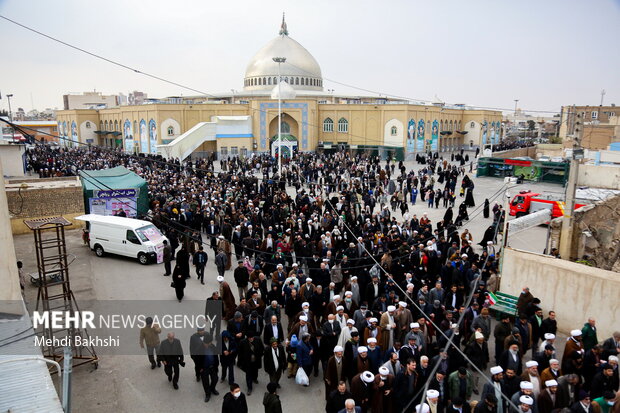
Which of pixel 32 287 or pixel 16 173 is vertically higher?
pixel 16 173

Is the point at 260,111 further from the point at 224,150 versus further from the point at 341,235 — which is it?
the point at 341,235

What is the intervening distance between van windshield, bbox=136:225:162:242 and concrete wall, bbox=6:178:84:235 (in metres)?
4.98

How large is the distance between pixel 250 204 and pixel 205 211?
5.06 feet

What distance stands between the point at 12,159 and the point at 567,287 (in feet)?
81.7

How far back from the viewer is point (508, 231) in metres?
10.6

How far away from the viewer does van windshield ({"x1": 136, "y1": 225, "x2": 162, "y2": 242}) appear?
1317 cm

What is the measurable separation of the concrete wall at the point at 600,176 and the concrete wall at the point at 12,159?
25567 mm

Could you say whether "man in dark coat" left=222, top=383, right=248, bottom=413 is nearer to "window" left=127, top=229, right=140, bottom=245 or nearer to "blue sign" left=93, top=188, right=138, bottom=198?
"window" left=127, top=229, right=140, bottom=245

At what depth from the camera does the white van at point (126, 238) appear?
13.1m

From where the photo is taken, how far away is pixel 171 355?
705cm

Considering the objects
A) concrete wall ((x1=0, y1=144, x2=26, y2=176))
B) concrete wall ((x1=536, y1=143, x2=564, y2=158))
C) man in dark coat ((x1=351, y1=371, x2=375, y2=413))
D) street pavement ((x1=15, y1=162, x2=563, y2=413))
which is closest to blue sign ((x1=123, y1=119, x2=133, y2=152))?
concrete wall ((x1=0, y1=144, x2=26, y2=176))

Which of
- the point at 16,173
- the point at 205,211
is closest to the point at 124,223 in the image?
the point at 205,211

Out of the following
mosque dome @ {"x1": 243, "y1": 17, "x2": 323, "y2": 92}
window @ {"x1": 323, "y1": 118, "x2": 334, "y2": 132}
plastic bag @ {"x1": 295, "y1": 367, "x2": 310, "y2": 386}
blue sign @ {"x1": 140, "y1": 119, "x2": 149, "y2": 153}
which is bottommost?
plastic bag @ {"x1": 295, "y1": 367, "x2": 310, "y2": 386}

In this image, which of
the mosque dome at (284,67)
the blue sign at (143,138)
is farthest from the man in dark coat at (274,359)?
the mosque dome at (284,67)
